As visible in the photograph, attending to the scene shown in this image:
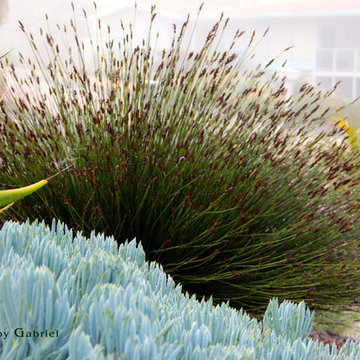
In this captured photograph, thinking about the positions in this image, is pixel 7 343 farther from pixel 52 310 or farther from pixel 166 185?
pixel 166 185

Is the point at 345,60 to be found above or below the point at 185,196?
above

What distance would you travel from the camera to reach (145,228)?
2656 millimetres

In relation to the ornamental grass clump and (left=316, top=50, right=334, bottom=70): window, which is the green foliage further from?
(left=316, top=50, right=334, bottom=70): window

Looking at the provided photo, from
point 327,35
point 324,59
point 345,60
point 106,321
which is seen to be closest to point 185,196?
point 106,321

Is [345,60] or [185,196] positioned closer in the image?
[185,196]

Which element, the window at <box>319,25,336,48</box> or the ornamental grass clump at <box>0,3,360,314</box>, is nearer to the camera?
the ornamental grass clump at <box>0,3,360,314</box>

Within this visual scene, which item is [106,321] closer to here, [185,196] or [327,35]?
[185,196]

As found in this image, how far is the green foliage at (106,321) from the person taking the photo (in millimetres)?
958

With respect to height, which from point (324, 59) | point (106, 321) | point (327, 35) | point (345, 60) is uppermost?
point (327, 35)

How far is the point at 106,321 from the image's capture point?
97 cm

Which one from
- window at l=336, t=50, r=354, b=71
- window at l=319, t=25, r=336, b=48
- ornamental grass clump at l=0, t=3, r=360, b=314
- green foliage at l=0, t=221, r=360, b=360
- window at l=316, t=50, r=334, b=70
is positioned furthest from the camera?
window at l=319, t=25, r=336, b=48

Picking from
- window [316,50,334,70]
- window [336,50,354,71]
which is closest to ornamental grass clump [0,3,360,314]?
window [336,50,354,71]

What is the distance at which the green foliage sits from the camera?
37.7 inches

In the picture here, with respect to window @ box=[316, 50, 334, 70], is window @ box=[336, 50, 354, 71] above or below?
below
